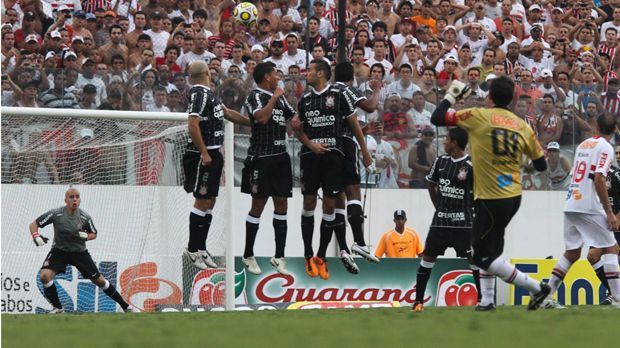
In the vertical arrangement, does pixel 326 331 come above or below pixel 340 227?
below

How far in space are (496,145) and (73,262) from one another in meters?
8.05

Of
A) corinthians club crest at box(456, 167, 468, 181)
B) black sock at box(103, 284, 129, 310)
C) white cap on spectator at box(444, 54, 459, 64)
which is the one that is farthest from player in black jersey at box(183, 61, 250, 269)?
white cap on spectator at box(444, 54, 459, 64)

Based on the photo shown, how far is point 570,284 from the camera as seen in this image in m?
22.3

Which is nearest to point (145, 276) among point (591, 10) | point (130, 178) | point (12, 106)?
point (130, 178)

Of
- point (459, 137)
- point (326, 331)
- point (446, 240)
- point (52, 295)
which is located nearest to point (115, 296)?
point (52, 295)


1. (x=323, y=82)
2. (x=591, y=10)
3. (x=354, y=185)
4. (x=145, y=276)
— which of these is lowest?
(x=145, y=276)

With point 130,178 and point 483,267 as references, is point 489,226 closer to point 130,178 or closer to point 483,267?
point 483,267

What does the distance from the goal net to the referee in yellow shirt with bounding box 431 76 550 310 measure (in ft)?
17.2

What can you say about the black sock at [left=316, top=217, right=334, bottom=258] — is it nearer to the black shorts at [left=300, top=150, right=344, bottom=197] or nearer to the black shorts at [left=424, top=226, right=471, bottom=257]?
the black shorts at [left=300, top=150, right=344, bottom=197]

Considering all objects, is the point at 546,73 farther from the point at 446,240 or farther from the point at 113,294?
the point at 113,294

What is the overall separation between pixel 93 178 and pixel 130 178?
546 mm

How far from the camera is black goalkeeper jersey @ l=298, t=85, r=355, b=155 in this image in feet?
51.1

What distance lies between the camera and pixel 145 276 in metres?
18.5

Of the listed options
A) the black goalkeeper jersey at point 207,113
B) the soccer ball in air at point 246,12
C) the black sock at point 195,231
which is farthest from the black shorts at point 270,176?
the soccer ball in air at point 246,12
